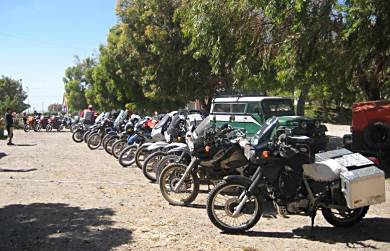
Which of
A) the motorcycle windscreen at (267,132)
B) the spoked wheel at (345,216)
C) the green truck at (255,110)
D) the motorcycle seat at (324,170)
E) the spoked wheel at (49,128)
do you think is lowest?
the spoked wheel at (345,216)

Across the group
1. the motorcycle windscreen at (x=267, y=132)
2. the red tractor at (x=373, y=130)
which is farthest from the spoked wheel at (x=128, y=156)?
the motorcycle windscreen at (x=267, y=132)

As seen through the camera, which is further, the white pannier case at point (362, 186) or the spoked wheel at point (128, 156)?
the spoked wheel at point (128, 156)

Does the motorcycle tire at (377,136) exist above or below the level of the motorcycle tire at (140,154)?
above

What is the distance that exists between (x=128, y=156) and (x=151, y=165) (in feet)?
8.48

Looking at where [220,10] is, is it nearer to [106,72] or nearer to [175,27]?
[175,27]

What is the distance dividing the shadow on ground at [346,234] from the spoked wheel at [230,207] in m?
0.19

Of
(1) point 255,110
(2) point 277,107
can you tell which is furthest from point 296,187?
(2) point 277,107

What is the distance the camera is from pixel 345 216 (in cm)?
640

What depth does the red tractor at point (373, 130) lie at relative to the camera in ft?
36.7

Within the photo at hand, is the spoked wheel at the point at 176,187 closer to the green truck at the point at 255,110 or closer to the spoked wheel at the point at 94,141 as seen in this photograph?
the green truck at the point at 255,110

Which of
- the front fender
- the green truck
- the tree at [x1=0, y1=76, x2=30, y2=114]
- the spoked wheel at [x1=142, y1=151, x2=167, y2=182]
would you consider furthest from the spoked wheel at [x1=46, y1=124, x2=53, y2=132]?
the tree at [x1=0, y1=76, x2=30, y2=114]

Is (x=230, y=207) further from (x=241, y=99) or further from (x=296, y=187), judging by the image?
(x=241, y=99)

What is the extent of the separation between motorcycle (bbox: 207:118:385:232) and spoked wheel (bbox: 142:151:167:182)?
12.9ft

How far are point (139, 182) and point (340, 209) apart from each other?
510 centimetres
